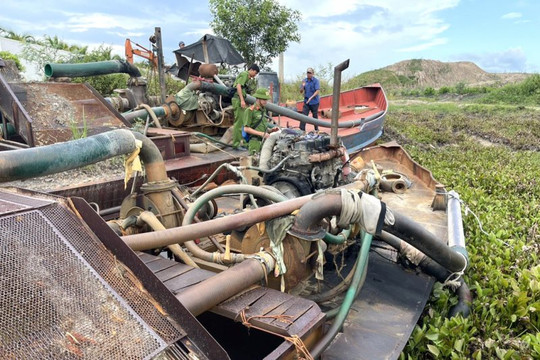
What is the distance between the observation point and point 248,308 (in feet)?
6.11

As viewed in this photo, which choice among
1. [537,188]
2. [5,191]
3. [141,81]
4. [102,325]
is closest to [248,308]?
[102,325]

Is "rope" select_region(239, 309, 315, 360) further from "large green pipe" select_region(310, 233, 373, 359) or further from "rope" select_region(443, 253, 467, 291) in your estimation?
"rope" select_region(443, 253, 467, 291)

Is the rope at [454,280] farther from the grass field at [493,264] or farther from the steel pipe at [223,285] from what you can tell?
the steel pipe at [223,285]

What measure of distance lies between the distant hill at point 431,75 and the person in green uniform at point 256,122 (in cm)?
3494

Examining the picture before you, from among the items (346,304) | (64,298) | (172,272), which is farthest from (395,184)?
(64,298)

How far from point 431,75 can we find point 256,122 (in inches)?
1778

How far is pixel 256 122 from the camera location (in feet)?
21.3

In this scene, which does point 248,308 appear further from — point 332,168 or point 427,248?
point 332,168

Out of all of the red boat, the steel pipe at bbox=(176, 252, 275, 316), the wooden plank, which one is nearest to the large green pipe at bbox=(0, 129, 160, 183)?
the wooden plank

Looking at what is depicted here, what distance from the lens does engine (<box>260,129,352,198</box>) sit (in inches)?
151

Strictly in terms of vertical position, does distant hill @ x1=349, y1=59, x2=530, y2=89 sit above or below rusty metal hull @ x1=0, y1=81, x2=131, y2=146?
above

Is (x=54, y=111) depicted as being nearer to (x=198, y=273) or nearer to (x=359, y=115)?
(x=198, y=273)

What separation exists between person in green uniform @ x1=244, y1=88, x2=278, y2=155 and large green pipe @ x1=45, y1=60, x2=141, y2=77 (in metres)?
2.18

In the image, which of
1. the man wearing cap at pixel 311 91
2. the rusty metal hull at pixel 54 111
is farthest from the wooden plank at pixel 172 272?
the man wearing cap at pixel 311 91
